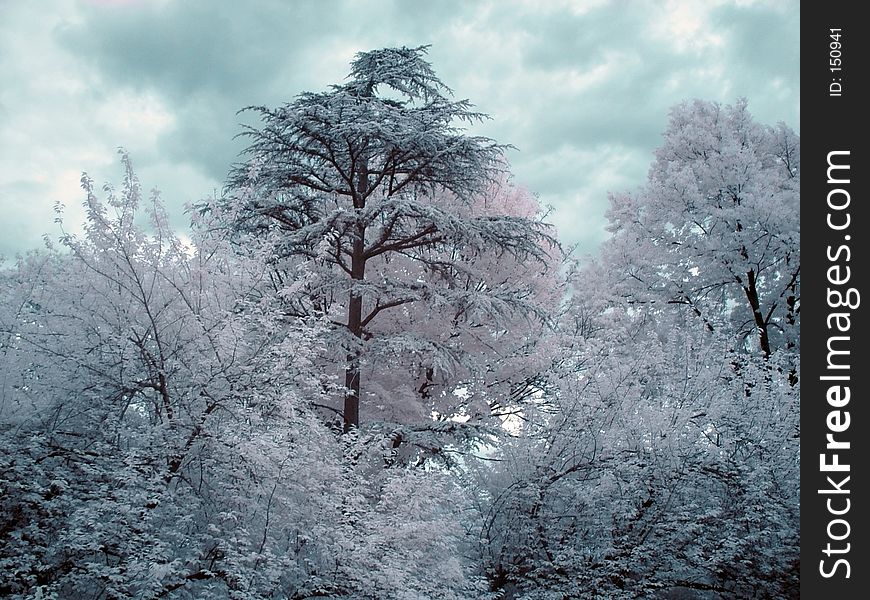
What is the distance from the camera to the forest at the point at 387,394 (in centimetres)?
738

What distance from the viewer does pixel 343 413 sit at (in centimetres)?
1199

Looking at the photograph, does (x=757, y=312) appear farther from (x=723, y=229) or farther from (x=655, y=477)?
(x=655, y=477)

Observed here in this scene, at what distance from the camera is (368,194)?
1327cm

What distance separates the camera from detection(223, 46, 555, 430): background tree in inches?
475

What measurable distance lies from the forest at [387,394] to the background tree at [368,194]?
0.06 m

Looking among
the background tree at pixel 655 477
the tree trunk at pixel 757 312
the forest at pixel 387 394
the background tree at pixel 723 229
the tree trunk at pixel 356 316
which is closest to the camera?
the forest at pixel 387 394

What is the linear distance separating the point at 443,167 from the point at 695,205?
626cm
